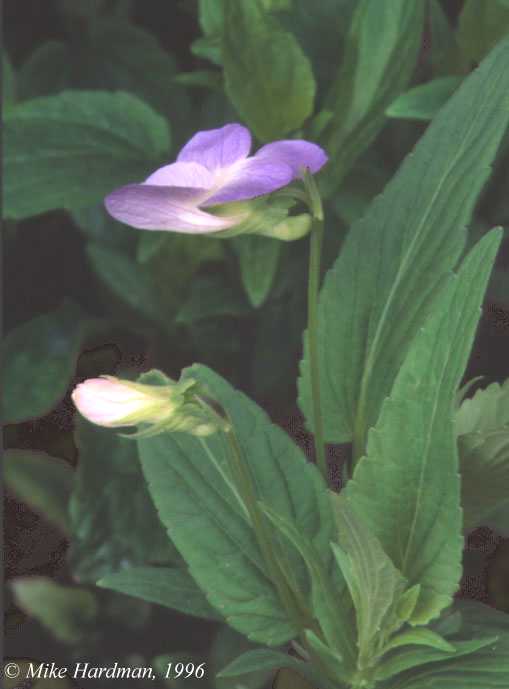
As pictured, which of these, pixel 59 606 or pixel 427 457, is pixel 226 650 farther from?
pixel 427 457

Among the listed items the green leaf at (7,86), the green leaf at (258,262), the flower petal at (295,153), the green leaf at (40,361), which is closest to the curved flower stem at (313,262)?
the flower petal at (295,153)

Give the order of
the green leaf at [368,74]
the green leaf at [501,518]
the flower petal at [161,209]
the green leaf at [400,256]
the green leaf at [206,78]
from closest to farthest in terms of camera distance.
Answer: the flower petal at [161,209] → the green leaf at [400,256] → the green leaf at [501,518] → the green leaf at [368,74] → the green leaf at [206,78]

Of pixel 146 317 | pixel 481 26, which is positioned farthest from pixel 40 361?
pixel 481 26

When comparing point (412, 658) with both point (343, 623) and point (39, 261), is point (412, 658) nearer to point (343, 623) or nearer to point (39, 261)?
point (343, 623)

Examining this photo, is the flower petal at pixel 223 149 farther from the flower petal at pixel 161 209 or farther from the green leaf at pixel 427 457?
the green leaf at pixel 427 457

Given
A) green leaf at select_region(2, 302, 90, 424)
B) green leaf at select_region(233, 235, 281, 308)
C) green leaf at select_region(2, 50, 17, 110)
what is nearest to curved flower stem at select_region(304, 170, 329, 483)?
green leaf at select_region(233, 235, 281, 308)

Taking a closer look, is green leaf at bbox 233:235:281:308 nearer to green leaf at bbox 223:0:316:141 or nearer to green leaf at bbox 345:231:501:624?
green leaf at bbox 223:0:316:141
